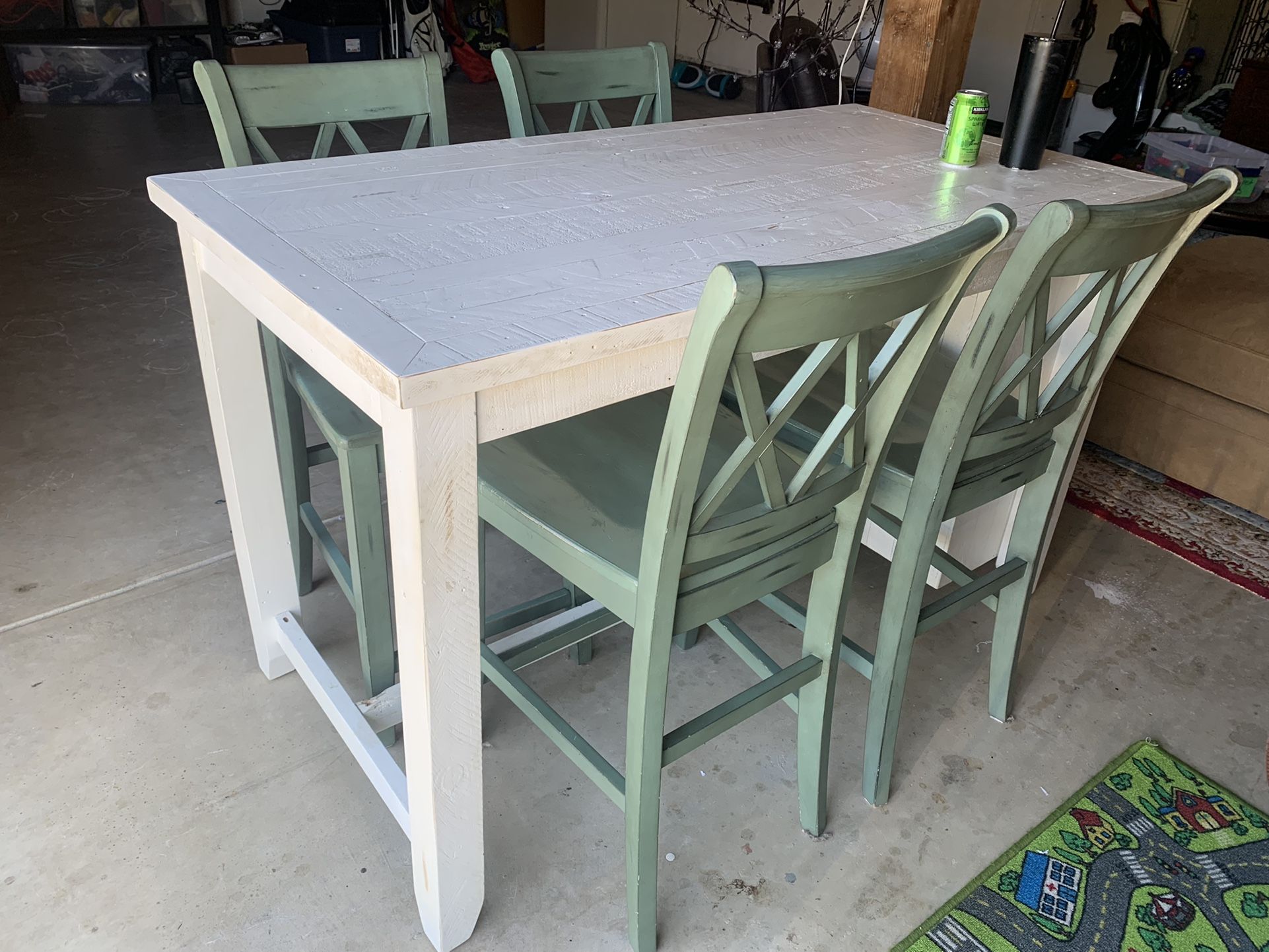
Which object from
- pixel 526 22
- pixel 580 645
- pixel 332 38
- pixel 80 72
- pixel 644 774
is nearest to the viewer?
pixel 644 774

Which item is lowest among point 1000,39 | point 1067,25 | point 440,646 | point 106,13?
point 440,646

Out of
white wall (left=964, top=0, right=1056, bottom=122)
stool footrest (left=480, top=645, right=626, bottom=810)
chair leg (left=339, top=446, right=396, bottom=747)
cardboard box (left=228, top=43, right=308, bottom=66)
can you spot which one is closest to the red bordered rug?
stool footrest (left=480, top=645, right=626, bottom=810)

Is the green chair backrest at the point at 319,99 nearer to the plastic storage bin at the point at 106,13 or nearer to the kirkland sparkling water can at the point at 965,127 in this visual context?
the kirkland sparkling water can at the point at 965,127

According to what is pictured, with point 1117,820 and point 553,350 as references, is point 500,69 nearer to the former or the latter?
point 553,350

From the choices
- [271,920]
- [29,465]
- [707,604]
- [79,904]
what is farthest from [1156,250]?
[29,465]

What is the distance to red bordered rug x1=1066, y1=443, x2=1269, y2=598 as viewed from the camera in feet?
7.43

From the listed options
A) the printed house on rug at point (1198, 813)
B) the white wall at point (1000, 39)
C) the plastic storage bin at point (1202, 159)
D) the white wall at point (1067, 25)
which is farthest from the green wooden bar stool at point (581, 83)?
the white wall at point (1000, 39)

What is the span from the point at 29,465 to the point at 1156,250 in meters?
2.41

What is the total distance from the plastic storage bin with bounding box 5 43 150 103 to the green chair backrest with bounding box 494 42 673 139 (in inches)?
188

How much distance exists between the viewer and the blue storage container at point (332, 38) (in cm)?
607

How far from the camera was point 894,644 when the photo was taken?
58.8 inches

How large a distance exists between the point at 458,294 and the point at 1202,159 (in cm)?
404

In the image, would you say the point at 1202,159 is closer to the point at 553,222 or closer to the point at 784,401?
the point at 553,222

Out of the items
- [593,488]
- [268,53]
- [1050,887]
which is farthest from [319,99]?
[268,53]
